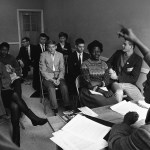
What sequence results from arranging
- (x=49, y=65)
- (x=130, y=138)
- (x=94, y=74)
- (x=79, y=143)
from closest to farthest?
(x=130, y=138) → (x=79, y=143) → (x=94, y=74) → (x=49, y=65)

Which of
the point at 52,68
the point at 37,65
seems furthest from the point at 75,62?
the point at 37,65

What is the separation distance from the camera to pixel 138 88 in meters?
3.35

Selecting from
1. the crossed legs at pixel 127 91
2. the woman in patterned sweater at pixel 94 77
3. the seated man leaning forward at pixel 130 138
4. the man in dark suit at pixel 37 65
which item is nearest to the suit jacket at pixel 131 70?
the crossed legs at pixel 127 91

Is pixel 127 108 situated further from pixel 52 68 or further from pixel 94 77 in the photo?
pixel 52 68

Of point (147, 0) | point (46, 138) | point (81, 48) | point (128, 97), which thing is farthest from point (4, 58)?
point (147, 0)

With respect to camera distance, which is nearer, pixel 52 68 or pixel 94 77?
pixel 94 77

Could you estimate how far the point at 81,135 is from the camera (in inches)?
60.2

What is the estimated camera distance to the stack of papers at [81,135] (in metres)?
1.41

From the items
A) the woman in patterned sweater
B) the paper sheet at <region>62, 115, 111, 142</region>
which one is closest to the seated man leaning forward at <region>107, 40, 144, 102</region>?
the woman in patterned sweater

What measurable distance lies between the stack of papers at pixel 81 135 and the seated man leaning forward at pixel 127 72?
1.57 m

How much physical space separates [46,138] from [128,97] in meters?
1.44

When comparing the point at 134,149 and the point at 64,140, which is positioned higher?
the point at 134,149

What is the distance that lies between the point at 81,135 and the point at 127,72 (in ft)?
6.99

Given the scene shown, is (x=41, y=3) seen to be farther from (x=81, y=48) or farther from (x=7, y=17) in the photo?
(x=81, y=48)
